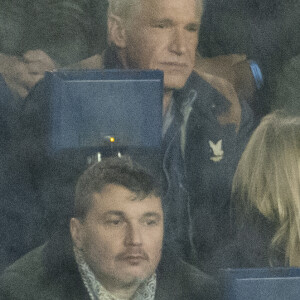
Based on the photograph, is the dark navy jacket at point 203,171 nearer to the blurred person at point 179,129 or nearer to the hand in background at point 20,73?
the blurred person at point 179,129

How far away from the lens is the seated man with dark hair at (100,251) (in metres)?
3.85

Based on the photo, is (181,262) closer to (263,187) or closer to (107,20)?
(263,187)

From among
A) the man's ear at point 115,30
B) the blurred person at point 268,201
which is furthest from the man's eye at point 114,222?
the man's ear at point 115,30

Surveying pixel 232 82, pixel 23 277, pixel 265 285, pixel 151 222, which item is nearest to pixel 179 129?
pixel 232 82

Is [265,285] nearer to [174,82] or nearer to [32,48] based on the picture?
[174,82]

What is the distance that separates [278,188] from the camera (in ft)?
13.1

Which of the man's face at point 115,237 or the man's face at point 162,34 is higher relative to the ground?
the man's face at point 162,34

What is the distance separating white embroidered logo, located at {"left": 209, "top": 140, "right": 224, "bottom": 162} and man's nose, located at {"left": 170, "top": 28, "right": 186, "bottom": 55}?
0.44 meters

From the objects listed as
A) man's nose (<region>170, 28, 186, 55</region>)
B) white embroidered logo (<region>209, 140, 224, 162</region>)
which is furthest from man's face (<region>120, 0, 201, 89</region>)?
white embroidered logo (<region>209, 140, 224, 162</region>)

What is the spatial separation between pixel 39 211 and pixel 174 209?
0.59 metres

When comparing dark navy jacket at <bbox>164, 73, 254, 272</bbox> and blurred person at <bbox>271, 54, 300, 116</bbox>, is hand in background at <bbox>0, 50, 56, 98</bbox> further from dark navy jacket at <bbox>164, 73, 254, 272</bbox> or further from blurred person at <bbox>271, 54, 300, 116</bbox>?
blurred person at <bbox>271, 54, 300, 116</bbox>

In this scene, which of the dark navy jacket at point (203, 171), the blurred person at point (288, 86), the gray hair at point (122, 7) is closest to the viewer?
the gray hair at point (122, 7)

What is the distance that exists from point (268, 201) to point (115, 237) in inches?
26.6

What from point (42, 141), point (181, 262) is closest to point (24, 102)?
point (42, 141)
